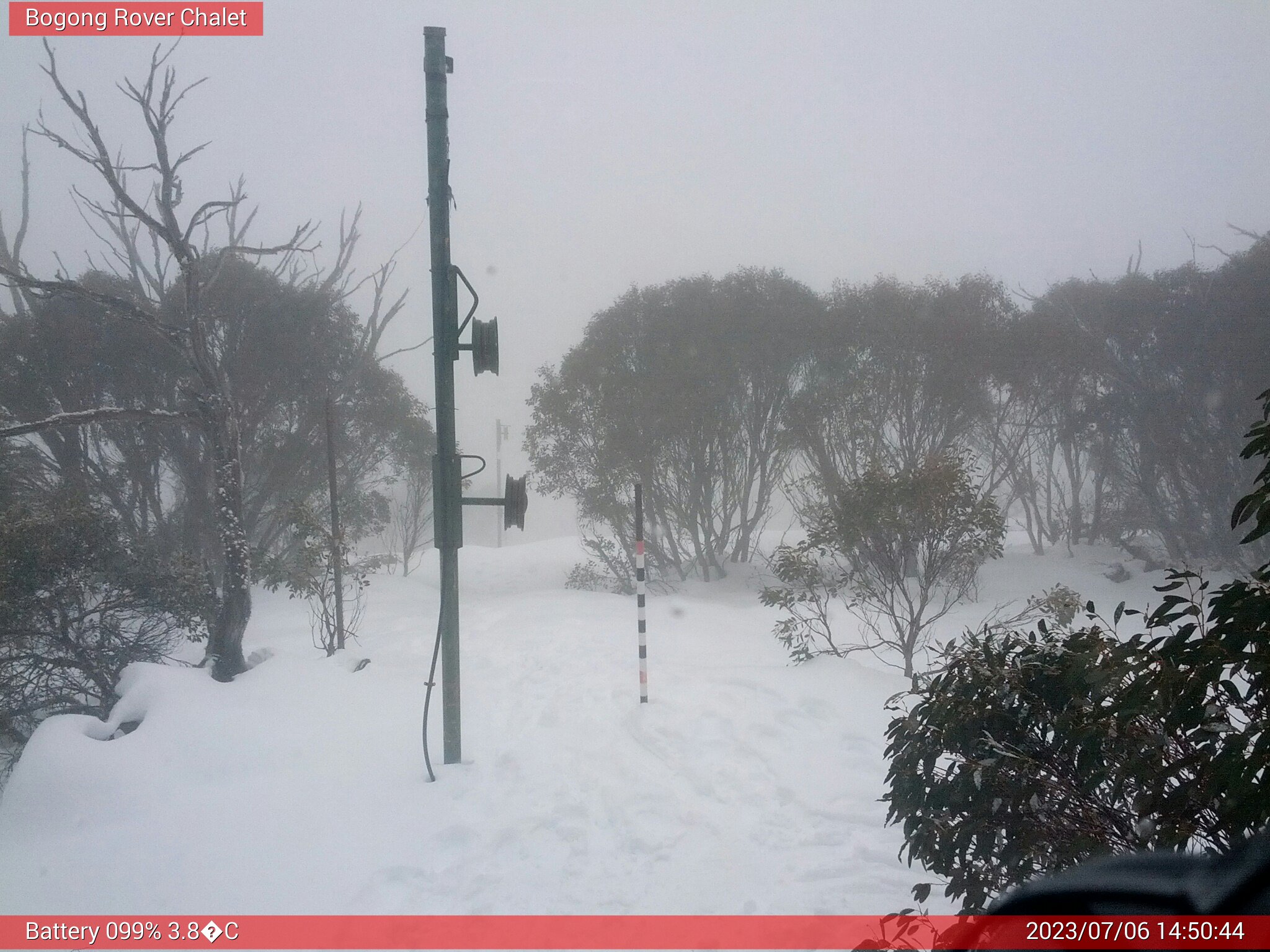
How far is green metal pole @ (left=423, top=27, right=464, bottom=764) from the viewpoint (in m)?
4.35

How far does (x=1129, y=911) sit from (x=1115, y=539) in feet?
55.7

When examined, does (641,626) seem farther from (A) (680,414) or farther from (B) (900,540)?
(A) (680,414)

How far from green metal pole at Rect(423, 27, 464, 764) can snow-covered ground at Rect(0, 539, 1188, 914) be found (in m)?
0.57

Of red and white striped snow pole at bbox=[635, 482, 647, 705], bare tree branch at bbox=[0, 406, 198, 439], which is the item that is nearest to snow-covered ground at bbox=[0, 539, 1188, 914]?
red and white striped snow pole at bbox=[635, 482, 647, 705]

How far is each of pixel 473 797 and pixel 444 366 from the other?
2.43 m

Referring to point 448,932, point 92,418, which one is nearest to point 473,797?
point 448,932

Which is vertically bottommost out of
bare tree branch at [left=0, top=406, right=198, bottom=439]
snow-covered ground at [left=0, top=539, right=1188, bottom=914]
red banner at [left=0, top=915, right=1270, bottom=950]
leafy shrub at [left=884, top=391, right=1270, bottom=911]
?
snow-covered ground at [left=0, top=539, right=1188, bottom=914]

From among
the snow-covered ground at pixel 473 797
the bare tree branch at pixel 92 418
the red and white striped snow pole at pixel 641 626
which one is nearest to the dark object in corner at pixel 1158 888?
the snow-covered ground at pixel 473 797

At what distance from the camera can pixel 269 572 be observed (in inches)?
410

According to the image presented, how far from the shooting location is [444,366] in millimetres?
4473

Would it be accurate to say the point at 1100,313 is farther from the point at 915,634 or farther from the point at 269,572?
the point at 269,572

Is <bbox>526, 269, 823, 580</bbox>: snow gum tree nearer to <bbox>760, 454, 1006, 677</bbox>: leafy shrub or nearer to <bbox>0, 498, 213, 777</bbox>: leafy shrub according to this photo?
<bbox>760, 454, 1006, 677</bbox>: leafy shrub

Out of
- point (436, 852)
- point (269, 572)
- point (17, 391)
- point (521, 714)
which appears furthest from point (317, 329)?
point (436, 852)

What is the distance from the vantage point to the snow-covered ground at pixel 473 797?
3217 millimetres
